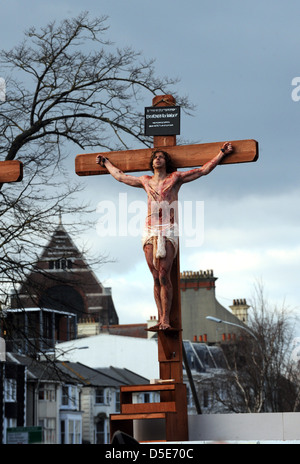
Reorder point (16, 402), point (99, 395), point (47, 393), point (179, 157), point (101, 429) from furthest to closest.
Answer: point (101, 429) < point (99, 395) < point (47, 393) < point (16, 402) < point (179, 157)

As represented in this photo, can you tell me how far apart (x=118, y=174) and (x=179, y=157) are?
2.09ft

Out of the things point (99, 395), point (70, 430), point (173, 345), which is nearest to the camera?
point (173, 345)

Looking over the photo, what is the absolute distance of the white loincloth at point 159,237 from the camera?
9.32m

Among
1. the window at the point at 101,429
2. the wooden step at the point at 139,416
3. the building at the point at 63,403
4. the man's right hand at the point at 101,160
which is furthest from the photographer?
the window at the point at 101,429

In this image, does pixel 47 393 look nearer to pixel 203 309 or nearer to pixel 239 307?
pixel 203 309

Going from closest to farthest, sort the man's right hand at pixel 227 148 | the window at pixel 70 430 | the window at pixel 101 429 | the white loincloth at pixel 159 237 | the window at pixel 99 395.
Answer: the white loincloth at pixel 159 237 → the man's right hand at pixel 227 148 → the window at pixel 70 430 → the window at pixel 99 395 → the window at pixel 101 429

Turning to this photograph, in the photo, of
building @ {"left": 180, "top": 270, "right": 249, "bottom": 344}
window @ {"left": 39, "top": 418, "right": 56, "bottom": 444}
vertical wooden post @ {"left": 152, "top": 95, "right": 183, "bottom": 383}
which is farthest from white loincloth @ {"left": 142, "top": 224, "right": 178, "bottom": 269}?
building @ {"left": 180, "top": 270, "right": 249, "bottom": 344}

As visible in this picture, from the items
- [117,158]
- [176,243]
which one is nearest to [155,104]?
[117,158]

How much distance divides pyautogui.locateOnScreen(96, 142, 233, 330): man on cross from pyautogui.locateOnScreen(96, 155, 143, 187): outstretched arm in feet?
0.37

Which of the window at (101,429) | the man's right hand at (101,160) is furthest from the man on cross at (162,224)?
the window at (101,429)

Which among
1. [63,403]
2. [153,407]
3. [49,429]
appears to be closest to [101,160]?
[153,407]

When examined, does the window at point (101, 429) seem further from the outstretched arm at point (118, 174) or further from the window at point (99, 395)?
the outstretched arm at point (118, 174)

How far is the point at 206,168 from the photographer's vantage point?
31.6 feet
